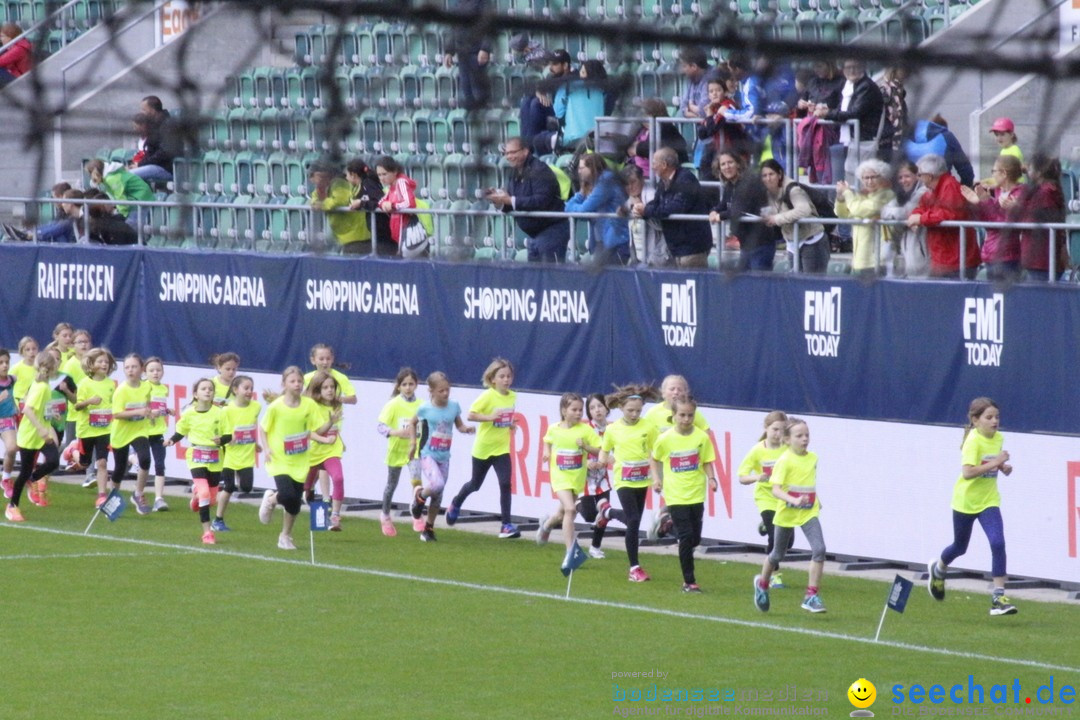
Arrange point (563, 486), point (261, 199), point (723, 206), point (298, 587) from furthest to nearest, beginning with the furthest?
point (261, 199) → point (563, 486) → point (298, 587) → point (723, 206)

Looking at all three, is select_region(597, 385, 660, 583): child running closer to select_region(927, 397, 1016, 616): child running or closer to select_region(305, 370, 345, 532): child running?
select_region(927, 397, 1016, 616): child running

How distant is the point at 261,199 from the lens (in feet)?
76.9

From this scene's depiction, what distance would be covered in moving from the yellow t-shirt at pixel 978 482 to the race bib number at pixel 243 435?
7508 mm

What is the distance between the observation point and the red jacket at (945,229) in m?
15.6

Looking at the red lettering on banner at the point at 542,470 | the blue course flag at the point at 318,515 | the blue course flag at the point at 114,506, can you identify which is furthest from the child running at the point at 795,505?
the blue course flag at the point at 114,506

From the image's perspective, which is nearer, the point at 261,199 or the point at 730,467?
the point at 730,467

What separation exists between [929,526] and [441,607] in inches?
172

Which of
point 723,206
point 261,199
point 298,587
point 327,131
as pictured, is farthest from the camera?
point 261,199

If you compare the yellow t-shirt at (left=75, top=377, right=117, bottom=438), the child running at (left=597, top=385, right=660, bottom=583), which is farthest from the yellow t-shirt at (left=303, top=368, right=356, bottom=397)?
the child running at (left=597, top=385, right=660, bottom=583)

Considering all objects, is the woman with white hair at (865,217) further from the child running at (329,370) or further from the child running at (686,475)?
the child running at (329,370)

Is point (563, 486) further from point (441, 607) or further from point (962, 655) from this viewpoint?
point (962, 655)

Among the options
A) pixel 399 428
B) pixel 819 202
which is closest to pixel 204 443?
pixel 399 428

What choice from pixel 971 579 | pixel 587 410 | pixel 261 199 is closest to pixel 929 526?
pixel 971 579

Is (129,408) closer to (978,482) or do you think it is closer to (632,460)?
(632,460)
